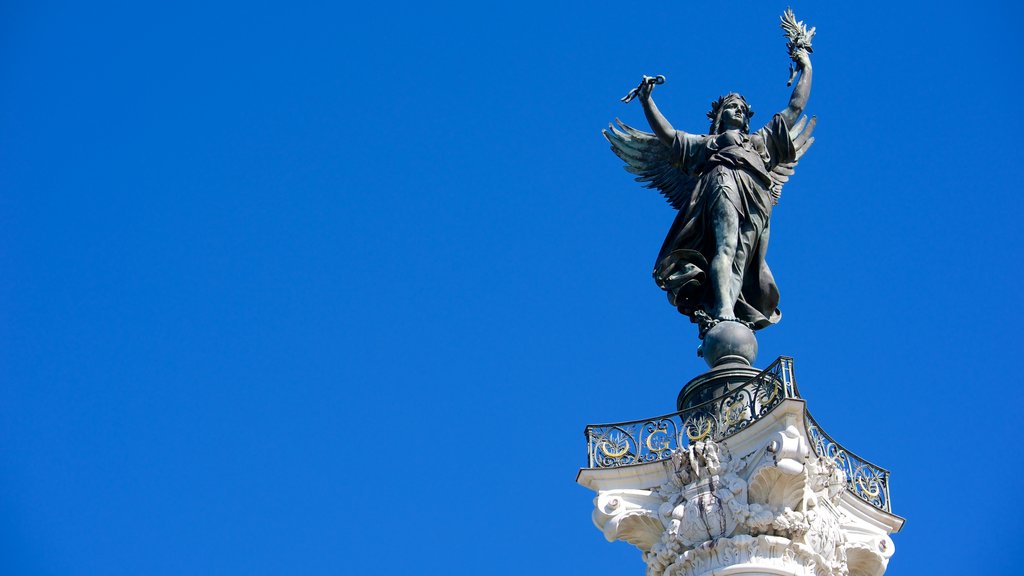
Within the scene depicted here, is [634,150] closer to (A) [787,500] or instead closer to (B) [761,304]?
(B) [761,304]

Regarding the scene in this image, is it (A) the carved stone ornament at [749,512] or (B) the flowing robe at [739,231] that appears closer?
(A) the carved stone ornament at [749,512]

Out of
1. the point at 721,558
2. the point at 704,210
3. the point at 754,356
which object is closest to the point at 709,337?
the point at 754,356

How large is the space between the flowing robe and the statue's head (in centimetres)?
20

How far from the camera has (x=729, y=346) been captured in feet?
76.0

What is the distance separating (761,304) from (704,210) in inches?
61.9

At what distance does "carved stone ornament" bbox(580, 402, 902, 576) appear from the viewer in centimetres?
2006

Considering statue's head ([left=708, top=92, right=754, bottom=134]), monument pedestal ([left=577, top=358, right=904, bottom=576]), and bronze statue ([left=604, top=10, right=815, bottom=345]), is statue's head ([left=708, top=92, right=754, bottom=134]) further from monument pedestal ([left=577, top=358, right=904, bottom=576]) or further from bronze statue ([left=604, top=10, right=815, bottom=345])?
monument pedestal ([left=577, top=358, right=904, bottom=576])

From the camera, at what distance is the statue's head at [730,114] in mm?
26031

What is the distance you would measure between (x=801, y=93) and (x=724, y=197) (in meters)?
2.64

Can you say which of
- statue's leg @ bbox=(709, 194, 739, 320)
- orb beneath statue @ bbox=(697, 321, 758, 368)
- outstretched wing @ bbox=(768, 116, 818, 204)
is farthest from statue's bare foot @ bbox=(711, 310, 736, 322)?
outstretched wing @ bbox=(768, 116, 818, 204)

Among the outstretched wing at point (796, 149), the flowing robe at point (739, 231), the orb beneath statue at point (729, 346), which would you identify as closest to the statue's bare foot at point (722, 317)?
the orb beneath statue at point (729, 346)

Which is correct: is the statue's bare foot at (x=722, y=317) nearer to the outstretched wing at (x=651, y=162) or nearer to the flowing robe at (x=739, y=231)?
the flowing robe at (x=739, y=231)

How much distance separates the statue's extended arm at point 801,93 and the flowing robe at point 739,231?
0.36m

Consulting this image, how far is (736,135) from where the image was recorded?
25.8 meters
